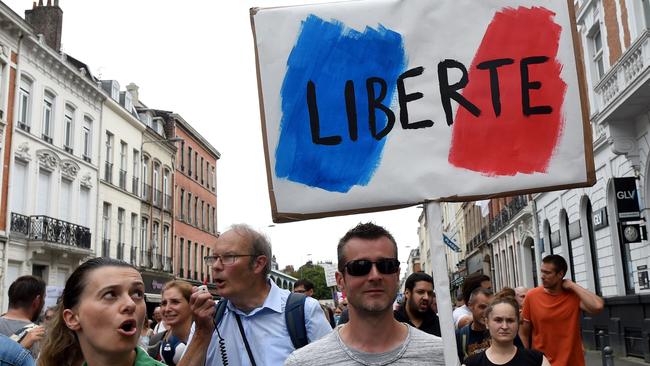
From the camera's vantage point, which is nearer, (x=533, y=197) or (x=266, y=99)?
(x=266, y=99)

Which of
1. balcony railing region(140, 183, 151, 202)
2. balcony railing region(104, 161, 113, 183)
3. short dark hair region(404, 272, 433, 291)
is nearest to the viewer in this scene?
short dark hair region(404, 272, 433, 291)

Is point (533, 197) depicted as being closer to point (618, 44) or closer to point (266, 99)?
point (618, 44)

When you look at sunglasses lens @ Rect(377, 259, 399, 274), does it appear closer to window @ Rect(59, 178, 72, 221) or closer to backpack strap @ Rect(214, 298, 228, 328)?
backpack strap @ Rect(214, 298, 228, 328)

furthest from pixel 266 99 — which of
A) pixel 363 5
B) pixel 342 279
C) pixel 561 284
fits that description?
pixel 561 284

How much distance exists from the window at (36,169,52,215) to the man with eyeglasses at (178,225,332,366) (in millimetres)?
25000

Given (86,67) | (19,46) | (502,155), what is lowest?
(502,155)

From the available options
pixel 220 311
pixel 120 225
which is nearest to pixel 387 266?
pixel 220 311

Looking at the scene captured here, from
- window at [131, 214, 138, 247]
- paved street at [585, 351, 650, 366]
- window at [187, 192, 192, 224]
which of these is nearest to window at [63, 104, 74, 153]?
window at [131, 214, 138, 247]

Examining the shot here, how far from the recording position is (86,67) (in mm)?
33344

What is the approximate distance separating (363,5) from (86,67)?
33.0 meters

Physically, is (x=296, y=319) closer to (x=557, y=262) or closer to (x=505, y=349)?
(x=505, y=349)

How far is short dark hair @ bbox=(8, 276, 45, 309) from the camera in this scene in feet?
18.6


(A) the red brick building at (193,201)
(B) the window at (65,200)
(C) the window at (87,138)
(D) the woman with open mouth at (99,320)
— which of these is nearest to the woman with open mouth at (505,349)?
(D) the woman with open mouth at (99,320)

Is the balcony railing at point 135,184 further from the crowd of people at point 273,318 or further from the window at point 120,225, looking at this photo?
the crowd of people at point 273,318
